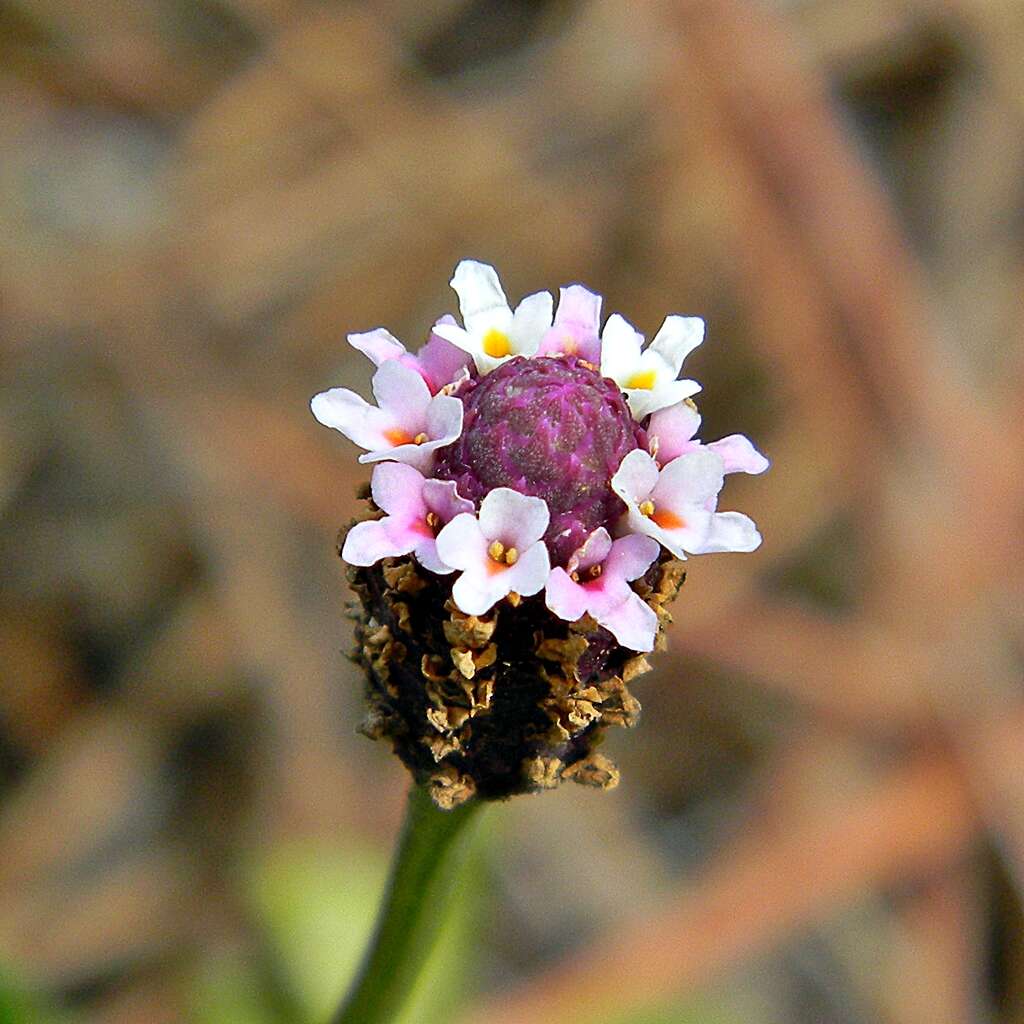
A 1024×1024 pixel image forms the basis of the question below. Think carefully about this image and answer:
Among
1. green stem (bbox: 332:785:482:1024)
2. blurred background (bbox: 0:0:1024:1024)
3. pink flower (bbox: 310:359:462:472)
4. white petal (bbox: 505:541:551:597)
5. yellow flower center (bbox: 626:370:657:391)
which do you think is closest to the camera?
white petal (bbox: 505:541:551:597)

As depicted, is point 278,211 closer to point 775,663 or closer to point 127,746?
point 127,746

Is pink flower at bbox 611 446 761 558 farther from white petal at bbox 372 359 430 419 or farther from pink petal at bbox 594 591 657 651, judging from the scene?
white petal at bbox 372 359 430 419

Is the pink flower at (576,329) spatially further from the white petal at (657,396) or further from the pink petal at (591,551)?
the pink petal at (591,551)

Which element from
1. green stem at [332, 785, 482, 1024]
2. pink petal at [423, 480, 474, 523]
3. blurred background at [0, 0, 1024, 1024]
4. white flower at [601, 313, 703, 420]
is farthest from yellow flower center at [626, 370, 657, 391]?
blurred background at [0, 0, 1024, 1024]

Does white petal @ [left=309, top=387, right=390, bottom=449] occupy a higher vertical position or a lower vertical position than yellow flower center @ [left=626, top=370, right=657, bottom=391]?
lower

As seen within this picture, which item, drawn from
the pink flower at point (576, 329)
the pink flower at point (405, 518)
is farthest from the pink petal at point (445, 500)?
the pink flower at point (576, 329)

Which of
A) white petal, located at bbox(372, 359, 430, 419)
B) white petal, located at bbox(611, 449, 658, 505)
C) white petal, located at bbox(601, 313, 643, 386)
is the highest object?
white petal, located at bbox(601, 313, 643, 386)
